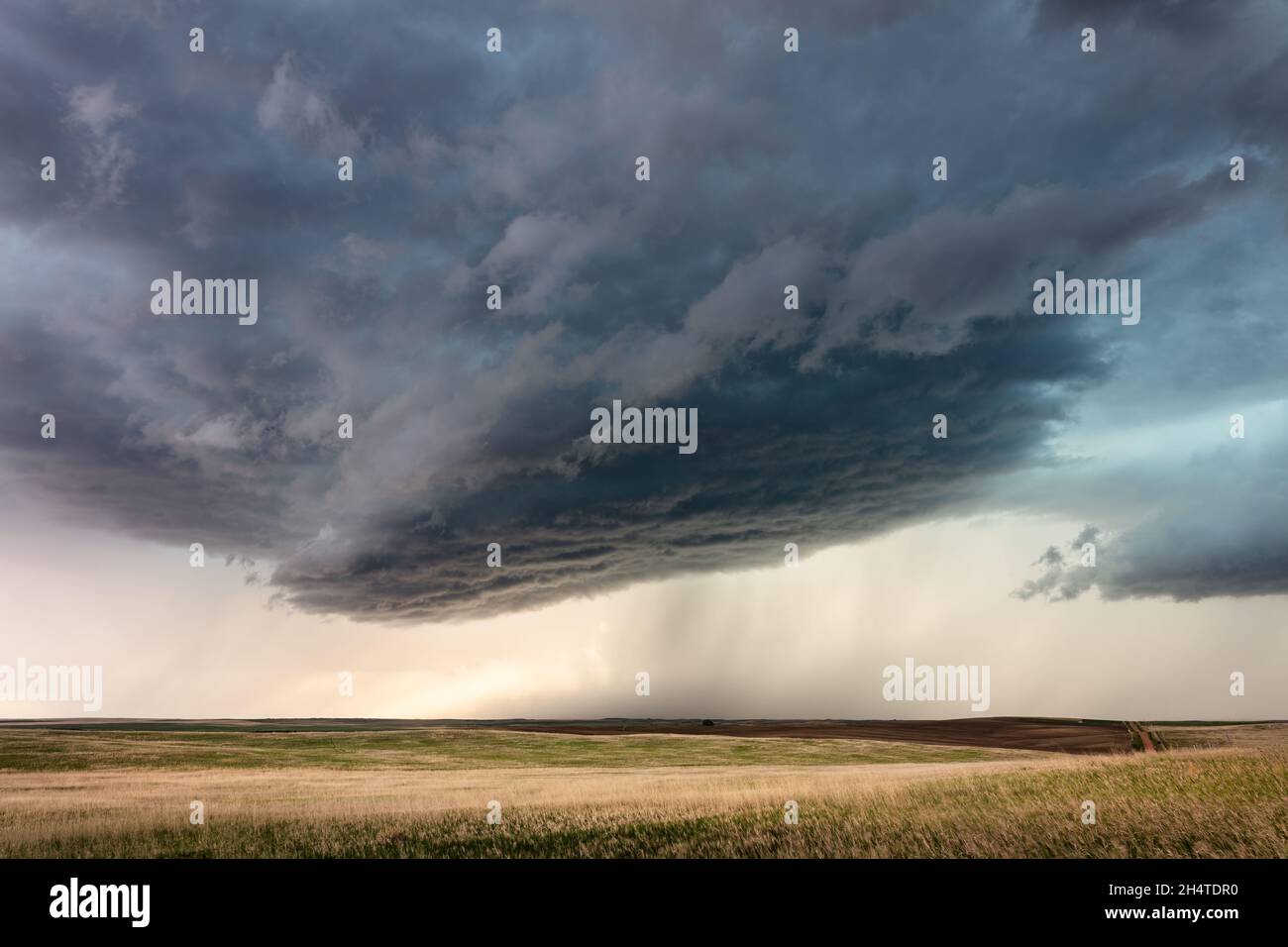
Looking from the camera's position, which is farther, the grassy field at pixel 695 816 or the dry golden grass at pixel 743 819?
the grassy field at pixel 695 816

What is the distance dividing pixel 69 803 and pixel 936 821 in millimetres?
30587

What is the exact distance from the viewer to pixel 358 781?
4866cm

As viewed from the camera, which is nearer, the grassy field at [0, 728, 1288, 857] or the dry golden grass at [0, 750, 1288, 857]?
the dry golden grass at [0, 750, 1288, 857]

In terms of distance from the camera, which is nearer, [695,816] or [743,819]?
[743,819]

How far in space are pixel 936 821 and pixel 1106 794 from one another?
244 inches

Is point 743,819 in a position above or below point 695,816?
above
